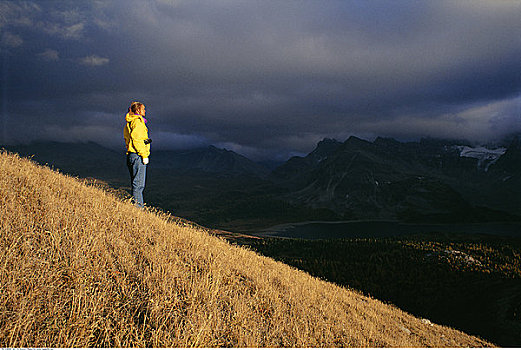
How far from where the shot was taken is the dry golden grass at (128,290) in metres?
3.34

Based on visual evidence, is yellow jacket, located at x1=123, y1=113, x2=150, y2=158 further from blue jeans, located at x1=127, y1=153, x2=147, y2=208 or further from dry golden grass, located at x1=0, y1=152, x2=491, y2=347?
dry golden grass, located at x1=0, y1=152, x2=491, y2=347

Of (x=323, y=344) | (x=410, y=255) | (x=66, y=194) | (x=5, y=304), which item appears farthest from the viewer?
(x=410, y=255)

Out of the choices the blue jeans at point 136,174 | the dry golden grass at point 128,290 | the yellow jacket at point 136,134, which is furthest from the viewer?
the blue jeans at point 136,174

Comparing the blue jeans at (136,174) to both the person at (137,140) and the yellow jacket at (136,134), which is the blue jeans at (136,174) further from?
the yellow jacket at (136,134)

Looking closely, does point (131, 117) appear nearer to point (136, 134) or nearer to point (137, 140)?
point (136, 134)

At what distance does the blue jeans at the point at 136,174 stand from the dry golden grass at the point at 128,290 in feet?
5.20

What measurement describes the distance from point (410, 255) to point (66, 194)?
6141cm

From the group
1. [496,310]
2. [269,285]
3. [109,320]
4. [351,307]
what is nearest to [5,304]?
[109,320]

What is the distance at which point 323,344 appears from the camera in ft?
16.1

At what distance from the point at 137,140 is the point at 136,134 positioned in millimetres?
217

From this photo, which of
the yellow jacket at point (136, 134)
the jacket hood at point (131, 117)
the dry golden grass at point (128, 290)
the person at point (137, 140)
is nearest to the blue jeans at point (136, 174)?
the person at point (137, 140)

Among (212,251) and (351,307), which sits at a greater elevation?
(212,251)

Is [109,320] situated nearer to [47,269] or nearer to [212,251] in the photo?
[47,269]

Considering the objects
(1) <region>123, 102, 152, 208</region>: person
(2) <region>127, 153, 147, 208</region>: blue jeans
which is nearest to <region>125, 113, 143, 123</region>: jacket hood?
(1) <region>123, 102, 152, 208</region>: person
